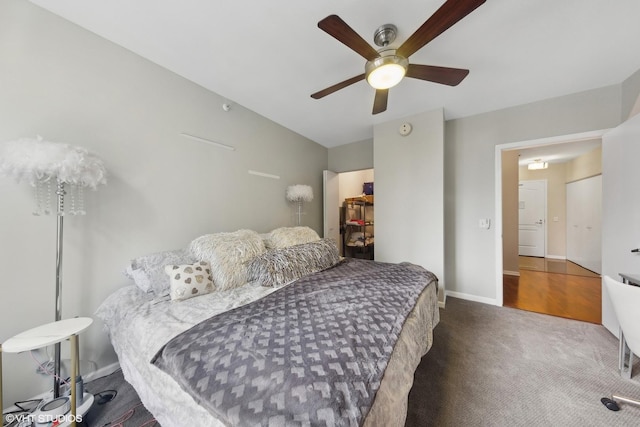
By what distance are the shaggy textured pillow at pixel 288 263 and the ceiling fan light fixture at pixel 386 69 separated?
169 cm

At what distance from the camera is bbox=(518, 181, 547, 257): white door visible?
5691 millimetres

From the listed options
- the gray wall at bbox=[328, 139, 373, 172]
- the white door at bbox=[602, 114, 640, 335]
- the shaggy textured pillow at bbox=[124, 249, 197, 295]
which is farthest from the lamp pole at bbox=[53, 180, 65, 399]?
the white door at bbox=[602, 114, 640, 335]

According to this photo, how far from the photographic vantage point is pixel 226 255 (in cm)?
194

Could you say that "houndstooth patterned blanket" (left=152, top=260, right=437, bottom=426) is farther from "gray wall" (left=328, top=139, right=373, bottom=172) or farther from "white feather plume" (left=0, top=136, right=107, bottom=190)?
"gray wall" (left=328, top=139, right=373, bottom=172)

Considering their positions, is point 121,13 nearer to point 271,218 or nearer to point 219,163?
point 219,163

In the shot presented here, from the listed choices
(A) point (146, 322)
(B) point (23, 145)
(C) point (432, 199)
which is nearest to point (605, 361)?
(C) point (432, 199)

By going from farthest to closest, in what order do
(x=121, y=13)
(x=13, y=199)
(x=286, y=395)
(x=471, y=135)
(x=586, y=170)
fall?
(x=586, y=170)
(x=471, y=135)
(x=121, y=13)
(x=13, y=199)
(x=286, y=395)

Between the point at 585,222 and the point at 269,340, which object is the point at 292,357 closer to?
the point at 269,340

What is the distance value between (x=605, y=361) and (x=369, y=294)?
216cm

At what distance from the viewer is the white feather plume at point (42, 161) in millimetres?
1233

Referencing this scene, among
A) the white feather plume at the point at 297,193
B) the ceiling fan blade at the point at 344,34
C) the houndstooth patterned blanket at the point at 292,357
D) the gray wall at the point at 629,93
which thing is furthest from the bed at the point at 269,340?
the gray wall at the point at 629,93

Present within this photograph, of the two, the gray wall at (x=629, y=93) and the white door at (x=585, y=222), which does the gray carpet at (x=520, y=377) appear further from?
the white door at (x=585, y=222)

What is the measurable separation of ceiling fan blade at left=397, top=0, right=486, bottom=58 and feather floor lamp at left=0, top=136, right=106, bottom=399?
2.27 metres

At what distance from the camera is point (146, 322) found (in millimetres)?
1318
